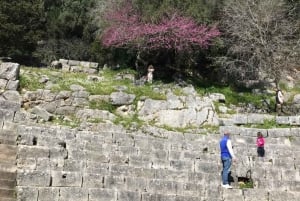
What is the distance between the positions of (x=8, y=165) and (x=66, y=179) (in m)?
1.47

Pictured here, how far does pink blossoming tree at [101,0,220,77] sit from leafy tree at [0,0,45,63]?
4.32 m

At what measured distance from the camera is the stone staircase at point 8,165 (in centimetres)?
922

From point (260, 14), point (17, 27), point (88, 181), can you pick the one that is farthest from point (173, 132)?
point (17, 27)

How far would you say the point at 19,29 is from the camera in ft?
73.2

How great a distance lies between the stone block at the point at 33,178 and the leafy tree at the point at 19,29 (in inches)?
557

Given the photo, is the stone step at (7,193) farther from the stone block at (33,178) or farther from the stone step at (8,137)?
the stone step at (8,137)

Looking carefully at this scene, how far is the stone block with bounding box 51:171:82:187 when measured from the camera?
936 centimetres

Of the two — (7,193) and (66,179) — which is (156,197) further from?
(7,193)

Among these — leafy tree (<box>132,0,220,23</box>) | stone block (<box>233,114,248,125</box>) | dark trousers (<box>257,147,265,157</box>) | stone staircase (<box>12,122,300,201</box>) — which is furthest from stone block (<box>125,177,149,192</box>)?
leafy tree (<box>132,0,220,23</box>)

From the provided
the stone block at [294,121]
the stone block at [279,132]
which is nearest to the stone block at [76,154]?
the stone block at [279,132]

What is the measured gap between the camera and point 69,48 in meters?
25.5

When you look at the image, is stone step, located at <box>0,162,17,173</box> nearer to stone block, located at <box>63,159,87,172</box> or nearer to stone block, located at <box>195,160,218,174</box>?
stone block, located at <box>63,159,87,172</box>

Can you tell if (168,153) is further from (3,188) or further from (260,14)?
(260,14)

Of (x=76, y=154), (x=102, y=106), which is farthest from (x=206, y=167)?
(x=102, y=106)
